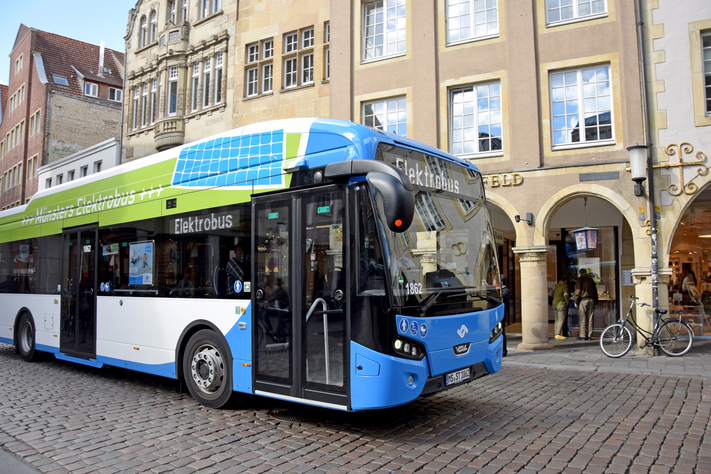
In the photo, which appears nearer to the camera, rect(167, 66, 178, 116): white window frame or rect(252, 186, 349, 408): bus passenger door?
rect(252, 186, 349, 408): bus passenger door

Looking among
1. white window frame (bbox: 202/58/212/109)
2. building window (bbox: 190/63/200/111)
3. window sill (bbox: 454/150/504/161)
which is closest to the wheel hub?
window sill (bbox: 454/150/504/161)

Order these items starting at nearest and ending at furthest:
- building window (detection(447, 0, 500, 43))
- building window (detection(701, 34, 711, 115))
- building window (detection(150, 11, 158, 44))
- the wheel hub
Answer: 1. the wheel hub
2. building window (detection(701, 34, 711, 115))
3. building window (detection(447, 0, 500, 43))
4. building window (detection(150, 11, 158, 44))

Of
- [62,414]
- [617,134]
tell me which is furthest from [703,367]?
[62,414]

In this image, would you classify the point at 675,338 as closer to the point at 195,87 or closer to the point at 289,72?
the point at 289,72

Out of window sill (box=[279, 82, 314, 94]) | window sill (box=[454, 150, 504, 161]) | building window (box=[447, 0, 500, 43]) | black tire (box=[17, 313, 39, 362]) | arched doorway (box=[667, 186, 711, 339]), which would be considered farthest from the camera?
window sill (box=[279, 82, 314, 94])

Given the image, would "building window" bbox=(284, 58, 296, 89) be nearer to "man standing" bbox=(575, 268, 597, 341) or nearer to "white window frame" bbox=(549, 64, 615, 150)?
"white window frame" bbox=(549, 64, 615, 150)

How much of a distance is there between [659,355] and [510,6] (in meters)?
8.97

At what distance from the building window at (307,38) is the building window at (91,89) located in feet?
90.0

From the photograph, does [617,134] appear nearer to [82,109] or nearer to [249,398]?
[249,398]

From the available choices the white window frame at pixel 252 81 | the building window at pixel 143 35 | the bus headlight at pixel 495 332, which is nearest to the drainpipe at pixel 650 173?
the bus headlight at pixel 495 332

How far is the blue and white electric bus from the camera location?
507 cm

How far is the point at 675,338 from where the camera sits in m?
11.4

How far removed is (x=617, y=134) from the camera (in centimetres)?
1289

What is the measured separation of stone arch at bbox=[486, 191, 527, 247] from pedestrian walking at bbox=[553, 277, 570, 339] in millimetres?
2325
